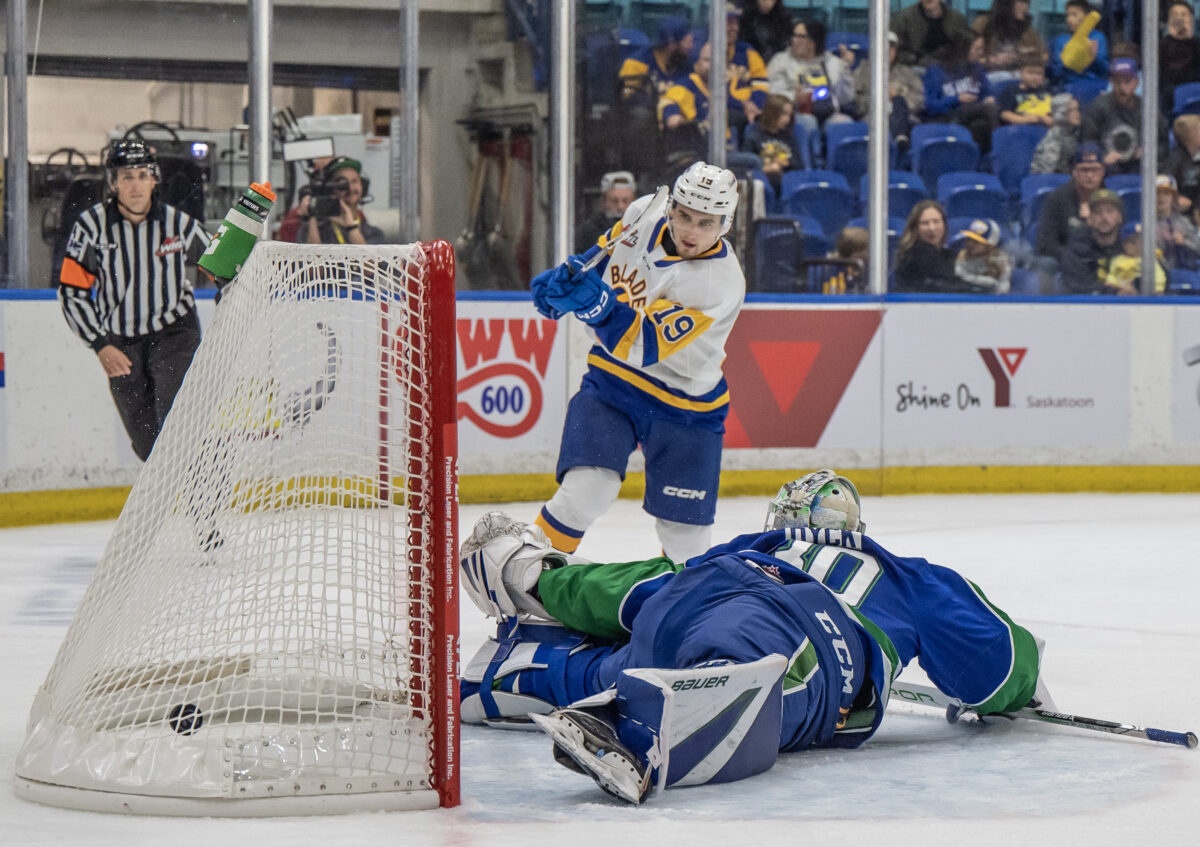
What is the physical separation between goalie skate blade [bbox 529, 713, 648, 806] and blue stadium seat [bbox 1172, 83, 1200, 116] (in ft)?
19.6

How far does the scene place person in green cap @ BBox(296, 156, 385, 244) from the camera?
6336 millimetres

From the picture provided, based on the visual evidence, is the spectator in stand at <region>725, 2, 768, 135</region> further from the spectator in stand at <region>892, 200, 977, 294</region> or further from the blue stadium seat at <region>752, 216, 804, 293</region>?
the spectator in stand at <region>892, 200, 977, 294</region>

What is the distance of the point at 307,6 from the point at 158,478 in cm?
423

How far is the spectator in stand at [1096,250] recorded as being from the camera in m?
7.11

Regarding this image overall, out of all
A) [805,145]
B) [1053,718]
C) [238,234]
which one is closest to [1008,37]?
[805,145]

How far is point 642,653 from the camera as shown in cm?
230

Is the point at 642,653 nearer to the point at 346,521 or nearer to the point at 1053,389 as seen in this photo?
the point at 346,521

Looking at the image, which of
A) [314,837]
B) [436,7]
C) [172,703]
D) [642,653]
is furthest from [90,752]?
[436,7]

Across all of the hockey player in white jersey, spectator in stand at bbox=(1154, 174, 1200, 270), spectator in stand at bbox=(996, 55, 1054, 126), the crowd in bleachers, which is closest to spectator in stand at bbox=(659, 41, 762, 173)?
the crowd in bleachers

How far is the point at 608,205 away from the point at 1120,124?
237 cm

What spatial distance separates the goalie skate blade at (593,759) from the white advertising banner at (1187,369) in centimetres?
537

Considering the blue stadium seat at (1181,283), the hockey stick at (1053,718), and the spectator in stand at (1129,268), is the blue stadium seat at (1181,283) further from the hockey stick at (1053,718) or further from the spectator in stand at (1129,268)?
the hockey stick at (1053,718)

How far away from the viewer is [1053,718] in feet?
8.62

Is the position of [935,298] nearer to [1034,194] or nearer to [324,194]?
[1034,194]
